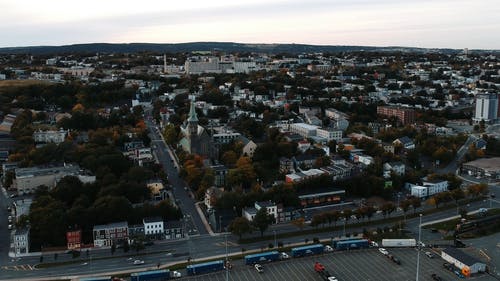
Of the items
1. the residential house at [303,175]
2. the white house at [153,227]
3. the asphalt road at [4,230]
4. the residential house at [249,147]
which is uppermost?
the residential house at [249,147]

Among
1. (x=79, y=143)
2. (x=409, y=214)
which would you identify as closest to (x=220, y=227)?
(x=409, y=214)

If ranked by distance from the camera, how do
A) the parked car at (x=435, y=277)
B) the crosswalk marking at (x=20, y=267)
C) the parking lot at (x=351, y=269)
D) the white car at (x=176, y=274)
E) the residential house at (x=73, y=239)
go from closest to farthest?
the parked car at (x=435, y=277) < the parking lot at (x=351, y=269) < the white car at (x=176, y=274) < the crosswalk marking at (x=20, y=267) < the residential house at (x=73, y=239)

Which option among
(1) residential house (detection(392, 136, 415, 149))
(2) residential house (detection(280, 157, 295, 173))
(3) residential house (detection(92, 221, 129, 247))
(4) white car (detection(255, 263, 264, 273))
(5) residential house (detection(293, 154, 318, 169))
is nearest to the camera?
(4) white car (detection(255, 263, 264, 273))

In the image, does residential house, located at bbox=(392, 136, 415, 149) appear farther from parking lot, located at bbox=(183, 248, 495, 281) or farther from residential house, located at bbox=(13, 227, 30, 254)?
residential house, located at bbox=(13, 227, 30, 254)

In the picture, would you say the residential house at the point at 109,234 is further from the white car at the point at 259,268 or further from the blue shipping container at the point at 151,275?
the white car at the point at 259,268

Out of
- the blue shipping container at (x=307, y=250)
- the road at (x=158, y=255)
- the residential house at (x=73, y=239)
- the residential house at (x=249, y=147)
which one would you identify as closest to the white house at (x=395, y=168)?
the road at (x=158, y=255)

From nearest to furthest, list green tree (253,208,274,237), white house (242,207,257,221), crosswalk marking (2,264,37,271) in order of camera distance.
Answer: crosswalk marking (2,264,37,271), green tree (253,208,274,237), white house (242,207,257,221)

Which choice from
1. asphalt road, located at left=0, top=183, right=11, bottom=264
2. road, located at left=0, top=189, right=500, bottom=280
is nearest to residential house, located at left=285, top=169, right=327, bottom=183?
road, located at left=0, top=189, right=500, bottom=280
